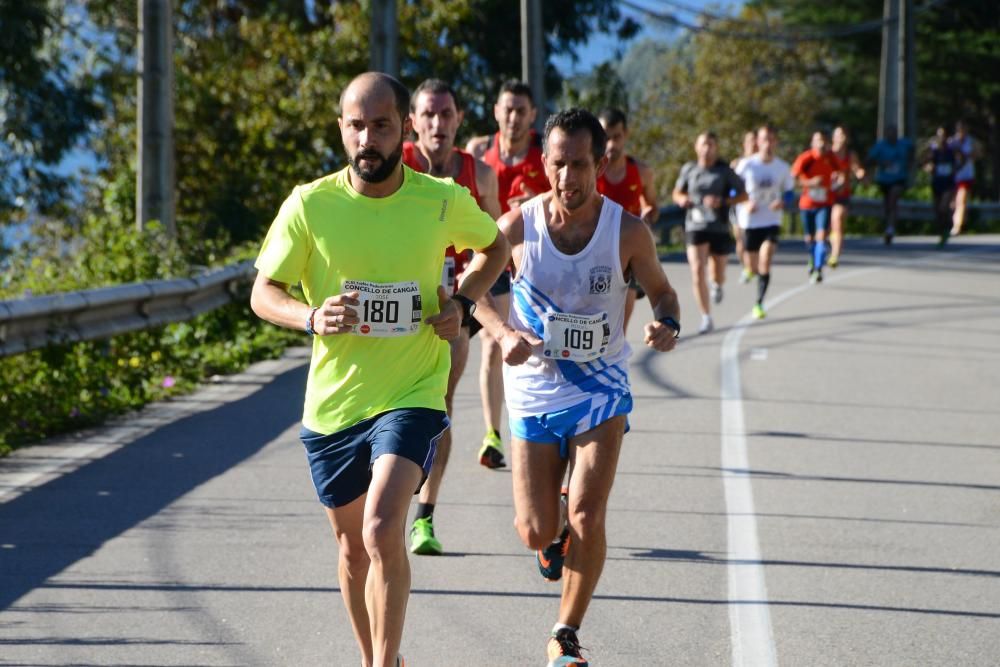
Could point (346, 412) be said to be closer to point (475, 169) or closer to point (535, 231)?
point (535, 231)

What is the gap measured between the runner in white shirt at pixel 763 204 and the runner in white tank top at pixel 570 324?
37.9 feet

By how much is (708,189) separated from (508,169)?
6.59m

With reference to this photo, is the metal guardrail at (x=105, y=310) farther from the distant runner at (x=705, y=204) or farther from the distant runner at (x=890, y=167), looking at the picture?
the distant runner at (x=890, y=167)

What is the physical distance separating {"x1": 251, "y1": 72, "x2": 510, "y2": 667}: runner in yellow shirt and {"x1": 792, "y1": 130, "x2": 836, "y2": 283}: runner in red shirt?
16.1 m

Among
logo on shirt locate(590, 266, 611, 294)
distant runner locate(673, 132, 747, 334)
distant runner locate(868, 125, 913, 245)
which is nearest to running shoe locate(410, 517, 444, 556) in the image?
logo on shirt locate(590, 266, 611, 294)

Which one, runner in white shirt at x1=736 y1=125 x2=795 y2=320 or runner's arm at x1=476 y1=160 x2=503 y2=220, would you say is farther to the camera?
runner in white shirt at x1=736 y1=125 x2=795 y2=320

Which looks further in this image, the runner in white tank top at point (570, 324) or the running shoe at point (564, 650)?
the runner in white tank top at point (570, 324)

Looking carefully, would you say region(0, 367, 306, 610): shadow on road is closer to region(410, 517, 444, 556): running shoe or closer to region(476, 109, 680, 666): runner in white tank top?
region(410, 517, 444, 556): running shoe

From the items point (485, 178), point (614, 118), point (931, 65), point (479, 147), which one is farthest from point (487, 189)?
point (931, 65)

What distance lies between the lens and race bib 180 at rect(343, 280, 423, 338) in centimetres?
496

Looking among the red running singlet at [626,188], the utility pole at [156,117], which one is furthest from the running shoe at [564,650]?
the utility pole at [156,117]

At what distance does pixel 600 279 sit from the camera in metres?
5.84

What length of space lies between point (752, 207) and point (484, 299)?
A: 39.7 feet

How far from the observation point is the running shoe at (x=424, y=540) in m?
7.15
